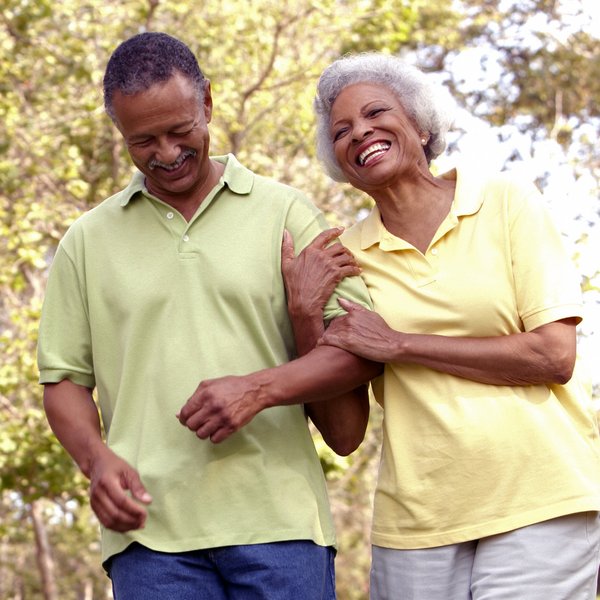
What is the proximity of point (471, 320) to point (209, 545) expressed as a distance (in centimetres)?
93

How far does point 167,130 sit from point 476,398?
3.55ft

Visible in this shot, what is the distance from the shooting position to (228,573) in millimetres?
2951

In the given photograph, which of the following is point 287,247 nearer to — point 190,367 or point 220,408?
point 190,367

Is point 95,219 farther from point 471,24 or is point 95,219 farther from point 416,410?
point 471,24

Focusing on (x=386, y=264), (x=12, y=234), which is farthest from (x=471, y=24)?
(x=386, y=264)

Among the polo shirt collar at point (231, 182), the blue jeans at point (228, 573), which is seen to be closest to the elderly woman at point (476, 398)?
the polo shirt collar at point (231, 182)

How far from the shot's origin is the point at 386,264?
134 inches

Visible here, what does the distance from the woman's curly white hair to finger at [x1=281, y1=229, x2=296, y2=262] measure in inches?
18.9

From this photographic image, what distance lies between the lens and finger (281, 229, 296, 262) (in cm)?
318

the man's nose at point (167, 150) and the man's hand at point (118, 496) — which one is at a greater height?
the man's nose at point (167, 150)

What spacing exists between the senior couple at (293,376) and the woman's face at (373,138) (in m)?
0.04

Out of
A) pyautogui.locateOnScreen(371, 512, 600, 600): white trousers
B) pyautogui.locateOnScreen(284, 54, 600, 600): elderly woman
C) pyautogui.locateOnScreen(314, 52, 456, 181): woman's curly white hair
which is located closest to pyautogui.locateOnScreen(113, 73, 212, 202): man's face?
pyautogui.locateOnScreen(284, 54, 600, 600): elderly woman

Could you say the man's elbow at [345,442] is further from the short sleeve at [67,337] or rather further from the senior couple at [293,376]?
the short sleeve at [67,337]

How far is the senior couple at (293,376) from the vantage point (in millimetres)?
2961
